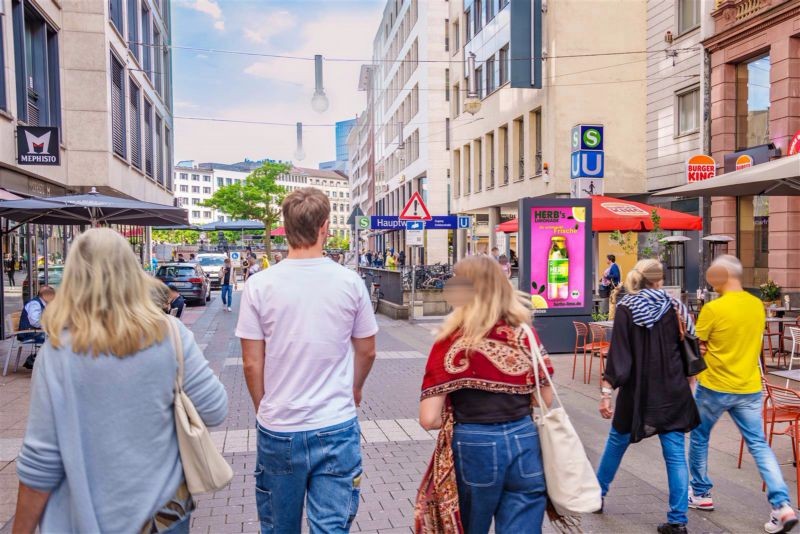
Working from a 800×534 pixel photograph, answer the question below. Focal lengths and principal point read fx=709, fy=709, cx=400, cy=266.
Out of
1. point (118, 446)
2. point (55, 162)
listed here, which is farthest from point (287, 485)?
point (55, 162)

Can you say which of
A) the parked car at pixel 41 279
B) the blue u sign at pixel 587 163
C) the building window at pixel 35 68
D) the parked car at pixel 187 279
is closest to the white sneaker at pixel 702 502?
the blue u sign at pixel 587 163

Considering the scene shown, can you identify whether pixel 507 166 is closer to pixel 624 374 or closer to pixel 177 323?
pixel 624 374

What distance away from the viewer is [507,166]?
28062 mm

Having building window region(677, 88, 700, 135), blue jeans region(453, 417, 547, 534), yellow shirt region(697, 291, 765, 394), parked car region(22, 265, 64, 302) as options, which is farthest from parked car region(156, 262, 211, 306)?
blue jeans region(453, 417, 547, 534)

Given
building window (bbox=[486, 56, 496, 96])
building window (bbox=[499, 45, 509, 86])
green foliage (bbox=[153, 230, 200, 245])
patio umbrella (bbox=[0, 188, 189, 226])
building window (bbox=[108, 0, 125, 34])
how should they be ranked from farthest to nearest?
1. green foliage (bbox=[153, 230, 200, 245])
2. building window (bbox=[486, 56, 496, 96])
3. building window (bbox=[499, 45, 509, 86])
4. building window (bbox=[108, 0, 125, 34])
5. patio umbrella (bbox=[0, 188, 189, 226])

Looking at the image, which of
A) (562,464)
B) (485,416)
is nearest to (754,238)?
(562,464)

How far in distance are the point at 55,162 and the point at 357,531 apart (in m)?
11.9

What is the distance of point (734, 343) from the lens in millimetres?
4645

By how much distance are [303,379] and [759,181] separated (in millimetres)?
5804

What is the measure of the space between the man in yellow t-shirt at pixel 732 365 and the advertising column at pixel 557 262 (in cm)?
672

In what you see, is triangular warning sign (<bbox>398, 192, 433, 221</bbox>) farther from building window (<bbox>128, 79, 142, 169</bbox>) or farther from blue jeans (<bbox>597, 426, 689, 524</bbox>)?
blue jeans (<bbox>597, 426, 689, 524</bbox>)

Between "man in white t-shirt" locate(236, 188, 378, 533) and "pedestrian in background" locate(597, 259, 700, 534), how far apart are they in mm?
2158

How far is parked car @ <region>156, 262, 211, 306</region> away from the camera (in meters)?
23.7

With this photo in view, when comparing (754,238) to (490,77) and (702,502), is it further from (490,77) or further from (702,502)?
(490,77)
